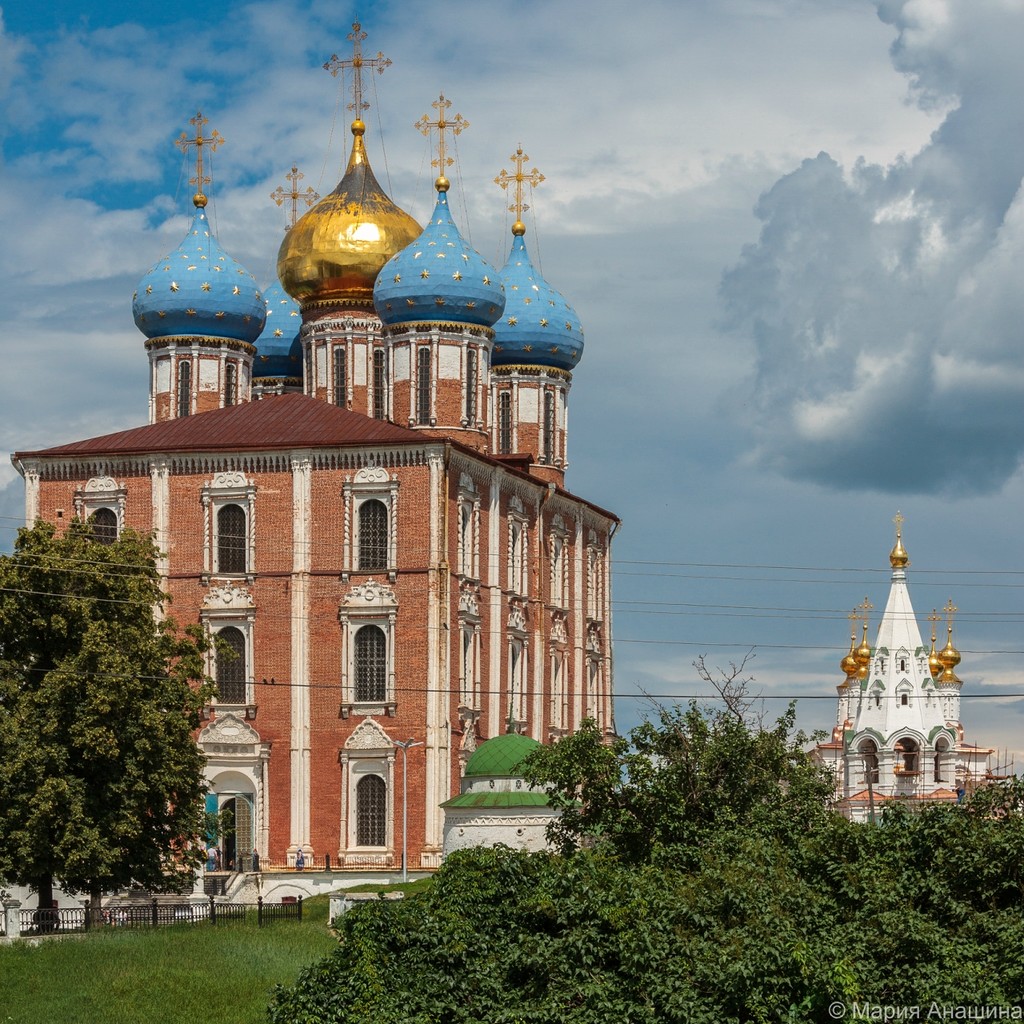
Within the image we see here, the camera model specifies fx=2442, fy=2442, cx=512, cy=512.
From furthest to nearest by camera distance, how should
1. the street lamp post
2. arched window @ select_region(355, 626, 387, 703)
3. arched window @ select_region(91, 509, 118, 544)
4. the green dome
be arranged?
arched window @ select_region(91, 509, 118, 544), arched window @ select_region(355, 626, 387, 703), the street lamp post, the green dome

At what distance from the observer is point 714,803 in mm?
40750

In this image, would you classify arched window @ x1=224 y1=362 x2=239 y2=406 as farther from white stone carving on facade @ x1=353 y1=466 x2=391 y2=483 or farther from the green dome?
the green dome

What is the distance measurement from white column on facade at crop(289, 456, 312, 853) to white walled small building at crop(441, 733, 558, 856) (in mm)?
4847

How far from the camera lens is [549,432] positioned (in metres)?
73.3

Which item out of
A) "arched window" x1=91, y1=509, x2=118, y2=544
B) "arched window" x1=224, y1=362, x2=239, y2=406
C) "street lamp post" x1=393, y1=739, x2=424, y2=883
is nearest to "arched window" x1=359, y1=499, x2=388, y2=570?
"street lamp post" x1=393, y1=739, x2=424, y2=883

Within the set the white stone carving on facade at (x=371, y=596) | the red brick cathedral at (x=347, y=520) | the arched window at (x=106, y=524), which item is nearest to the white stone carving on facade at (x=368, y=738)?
the red brick cathedral at (x=347, y=520)

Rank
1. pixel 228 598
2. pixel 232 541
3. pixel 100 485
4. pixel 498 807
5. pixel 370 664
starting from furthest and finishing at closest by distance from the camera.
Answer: pixel 100 485 → pixel 232 541 → pixel 228 598 → pixel 370 664 → pixel 498 807

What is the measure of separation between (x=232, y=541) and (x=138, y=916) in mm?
14665

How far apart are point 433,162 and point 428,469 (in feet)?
41.2

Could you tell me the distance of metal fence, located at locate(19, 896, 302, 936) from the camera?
4578 centimetres

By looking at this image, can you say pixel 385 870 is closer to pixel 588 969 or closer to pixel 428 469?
pixel 428 469

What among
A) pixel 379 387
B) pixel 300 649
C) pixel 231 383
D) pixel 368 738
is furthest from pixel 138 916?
pixel 379 387

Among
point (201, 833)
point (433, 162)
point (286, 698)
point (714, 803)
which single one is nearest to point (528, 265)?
point (433, 162)

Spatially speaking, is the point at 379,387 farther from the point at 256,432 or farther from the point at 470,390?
the point at 256,432
